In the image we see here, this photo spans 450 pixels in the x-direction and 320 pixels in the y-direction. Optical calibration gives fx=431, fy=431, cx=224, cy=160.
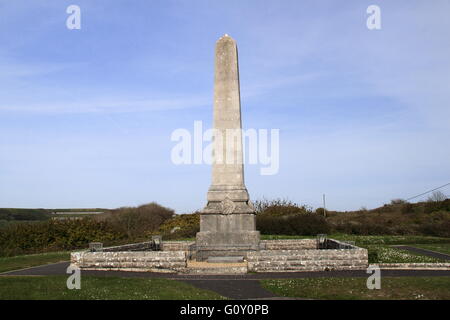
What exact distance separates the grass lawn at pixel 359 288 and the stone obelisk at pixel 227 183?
5862 millimetres

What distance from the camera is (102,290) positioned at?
10.9m

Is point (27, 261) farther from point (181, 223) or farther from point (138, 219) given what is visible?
point (138, 219)

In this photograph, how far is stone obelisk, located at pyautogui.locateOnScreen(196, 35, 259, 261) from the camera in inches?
723

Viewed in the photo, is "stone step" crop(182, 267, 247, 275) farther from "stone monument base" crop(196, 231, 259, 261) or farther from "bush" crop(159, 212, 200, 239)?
"bush" crop(159, 212, 200, 239)

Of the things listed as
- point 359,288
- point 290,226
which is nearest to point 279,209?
point 290,226

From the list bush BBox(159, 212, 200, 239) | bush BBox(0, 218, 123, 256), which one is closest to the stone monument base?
bush BBox(0, 218, 123, 256)

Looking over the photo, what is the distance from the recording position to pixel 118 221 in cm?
4091

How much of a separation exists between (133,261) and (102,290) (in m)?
4.93

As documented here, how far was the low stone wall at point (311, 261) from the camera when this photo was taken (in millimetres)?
14758

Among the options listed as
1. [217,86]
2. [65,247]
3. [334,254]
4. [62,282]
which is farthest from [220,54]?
[65,247]

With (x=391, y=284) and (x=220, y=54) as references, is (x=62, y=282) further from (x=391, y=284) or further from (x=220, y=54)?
(x=220, y=54)

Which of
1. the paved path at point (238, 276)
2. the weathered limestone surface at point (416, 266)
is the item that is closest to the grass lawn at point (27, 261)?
the paved path at point (238, 276)

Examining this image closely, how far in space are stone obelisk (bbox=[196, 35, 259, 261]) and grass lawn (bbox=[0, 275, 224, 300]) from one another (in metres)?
5.75

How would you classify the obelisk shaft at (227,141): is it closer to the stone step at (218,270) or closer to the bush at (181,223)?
the stone step at (218,270)
